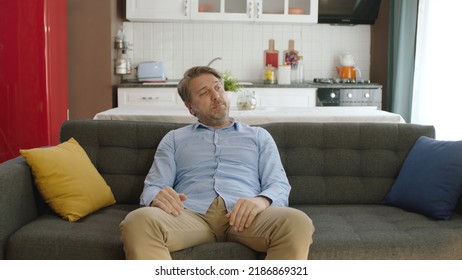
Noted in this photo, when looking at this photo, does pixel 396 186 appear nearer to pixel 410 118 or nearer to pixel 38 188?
pixel 38 188

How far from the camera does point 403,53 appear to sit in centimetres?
519

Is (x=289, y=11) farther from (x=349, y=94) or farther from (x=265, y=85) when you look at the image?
(x=349, y=94)

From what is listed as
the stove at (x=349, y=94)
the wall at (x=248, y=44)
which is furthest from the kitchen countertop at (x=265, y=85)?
the wall at (x=248, y=44)

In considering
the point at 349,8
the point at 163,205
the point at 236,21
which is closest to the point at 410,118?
the point at 349,8

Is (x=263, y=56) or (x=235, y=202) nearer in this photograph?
(x=235, y=202)

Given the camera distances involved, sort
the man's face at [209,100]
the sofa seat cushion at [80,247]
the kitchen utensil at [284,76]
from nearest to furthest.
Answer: the sofa seat cushion at [80,247], the man's face at [209,100], the kitchen utensil at [284,76]

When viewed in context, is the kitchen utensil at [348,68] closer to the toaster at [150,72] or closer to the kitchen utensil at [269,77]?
the kitchen utensil at [269,77]

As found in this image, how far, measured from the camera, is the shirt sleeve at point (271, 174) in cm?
237

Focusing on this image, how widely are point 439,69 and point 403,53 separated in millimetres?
559

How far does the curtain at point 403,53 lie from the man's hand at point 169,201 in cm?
335

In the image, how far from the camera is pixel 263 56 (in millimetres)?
5996

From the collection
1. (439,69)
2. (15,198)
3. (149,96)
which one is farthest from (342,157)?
(149,96)
